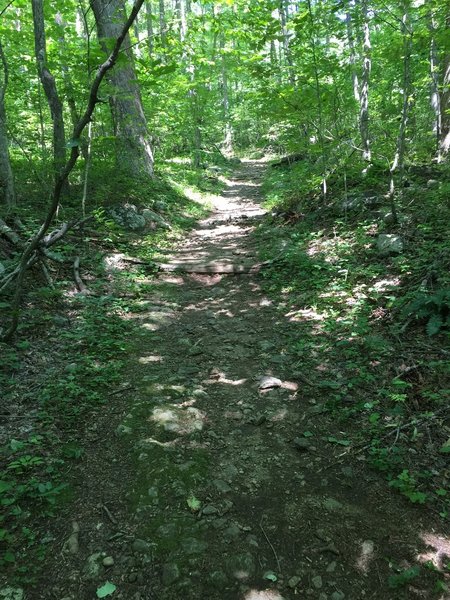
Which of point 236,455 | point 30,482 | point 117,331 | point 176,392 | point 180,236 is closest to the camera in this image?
point 30,482

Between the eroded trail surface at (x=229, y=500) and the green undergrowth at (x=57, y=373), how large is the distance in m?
0.18

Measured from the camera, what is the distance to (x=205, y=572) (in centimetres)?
218

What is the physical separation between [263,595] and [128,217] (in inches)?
330

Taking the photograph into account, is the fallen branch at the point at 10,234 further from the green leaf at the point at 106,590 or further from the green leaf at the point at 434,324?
the green leaf at the point at 434,324

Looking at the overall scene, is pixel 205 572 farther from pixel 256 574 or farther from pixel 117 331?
pixel 117 331

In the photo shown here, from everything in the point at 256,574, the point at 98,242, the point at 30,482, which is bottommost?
the point at 256,574

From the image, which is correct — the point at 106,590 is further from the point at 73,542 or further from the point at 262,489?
the point at 262,489

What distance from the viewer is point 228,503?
8.64 feet

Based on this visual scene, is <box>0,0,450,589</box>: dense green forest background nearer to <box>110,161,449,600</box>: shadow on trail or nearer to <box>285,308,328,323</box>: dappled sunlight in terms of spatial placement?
<box>285,308,328,323</box>: dappled sunlight

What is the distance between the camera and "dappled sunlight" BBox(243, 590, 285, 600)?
206 cm

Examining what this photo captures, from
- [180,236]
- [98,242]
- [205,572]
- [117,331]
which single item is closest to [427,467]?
[205,572]

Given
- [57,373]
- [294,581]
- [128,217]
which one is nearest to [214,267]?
[128,217]

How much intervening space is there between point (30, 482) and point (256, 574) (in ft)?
5.19

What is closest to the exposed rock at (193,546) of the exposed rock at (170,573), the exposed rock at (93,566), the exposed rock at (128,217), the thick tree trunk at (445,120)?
the exposed rock at (170,573)
